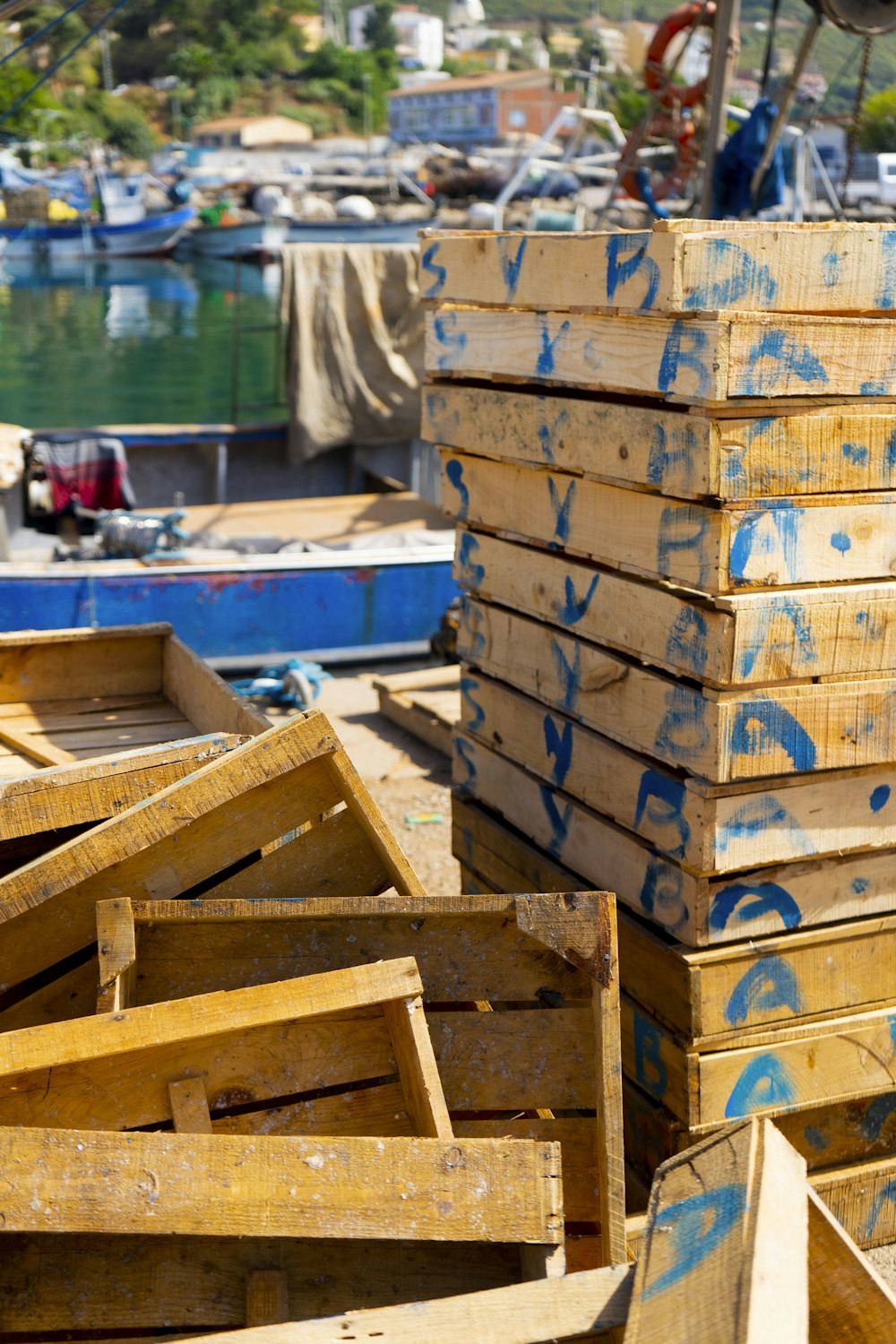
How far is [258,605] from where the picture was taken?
9.05 metres

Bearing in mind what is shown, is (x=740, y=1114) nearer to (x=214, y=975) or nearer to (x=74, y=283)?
(x=214, y=975)

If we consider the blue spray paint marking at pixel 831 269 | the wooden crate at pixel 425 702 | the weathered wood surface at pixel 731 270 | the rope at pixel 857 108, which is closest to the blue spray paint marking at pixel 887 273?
the weathered wood surface at pixel 731 270

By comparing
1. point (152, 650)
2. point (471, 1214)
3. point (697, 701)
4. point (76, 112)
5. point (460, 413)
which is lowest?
point (471, 1214)

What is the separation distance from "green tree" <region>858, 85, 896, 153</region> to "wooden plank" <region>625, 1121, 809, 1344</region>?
245ft

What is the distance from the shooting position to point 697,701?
309cm

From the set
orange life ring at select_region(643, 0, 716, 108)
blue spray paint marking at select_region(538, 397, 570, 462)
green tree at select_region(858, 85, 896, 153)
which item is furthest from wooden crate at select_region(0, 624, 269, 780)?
green tree at select_region(858, 85, 896, 153)

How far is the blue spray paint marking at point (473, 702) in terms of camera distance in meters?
4.11

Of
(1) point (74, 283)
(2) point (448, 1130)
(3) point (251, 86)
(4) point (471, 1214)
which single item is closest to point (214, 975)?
(2) point (448, 1130)

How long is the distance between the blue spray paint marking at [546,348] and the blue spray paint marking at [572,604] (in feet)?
1.73

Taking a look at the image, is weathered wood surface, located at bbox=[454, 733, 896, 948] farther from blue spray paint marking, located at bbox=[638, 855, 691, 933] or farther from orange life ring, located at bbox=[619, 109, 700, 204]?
orange life ring, located at bbox=[619, 109, 700, 204]

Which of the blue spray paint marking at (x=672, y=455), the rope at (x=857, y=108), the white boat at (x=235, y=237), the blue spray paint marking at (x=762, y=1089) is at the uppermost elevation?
the white boat at (x=235, y=237)

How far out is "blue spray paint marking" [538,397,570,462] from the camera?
11.3ft

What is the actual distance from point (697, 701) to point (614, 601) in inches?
15.9

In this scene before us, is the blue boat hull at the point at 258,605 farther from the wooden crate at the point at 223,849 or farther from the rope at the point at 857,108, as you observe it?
the wooden crate at the point at 223,849
